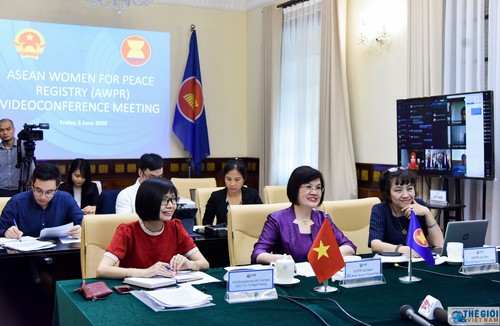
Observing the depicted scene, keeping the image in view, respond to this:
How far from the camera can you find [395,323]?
2.03 metres

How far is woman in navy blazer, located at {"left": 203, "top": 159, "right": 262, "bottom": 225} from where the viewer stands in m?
4.89

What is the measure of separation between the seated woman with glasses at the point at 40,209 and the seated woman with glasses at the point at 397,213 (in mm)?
1839

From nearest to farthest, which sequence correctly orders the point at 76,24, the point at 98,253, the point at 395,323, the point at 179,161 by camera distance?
the point at 395,323 < the point at 98,253 < the point at 76,24 < the point at 179,161

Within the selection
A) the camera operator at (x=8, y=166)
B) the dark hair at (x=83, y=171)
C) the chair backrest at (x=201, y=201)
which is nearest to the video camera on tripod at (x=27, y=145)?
the camera operator at (x=8, y=166)

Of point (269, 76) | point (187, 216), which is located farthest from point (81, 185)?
point (269, 76)

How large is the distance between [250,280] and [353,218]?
1710 millimetres

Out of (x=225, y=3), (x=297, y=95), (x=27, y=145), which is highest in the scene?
(x=225, y=3)

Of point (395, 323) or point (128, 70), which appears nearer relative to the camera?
point (395, 323)

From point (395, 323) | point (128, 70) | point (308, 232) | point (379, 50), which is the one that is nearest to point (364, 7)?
point (379, 50)

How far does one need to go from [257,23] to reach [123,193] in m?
4.34

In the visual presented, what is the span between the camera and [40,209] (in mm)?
4082

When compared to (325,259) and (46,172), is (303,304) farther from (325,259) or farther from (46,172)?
(46,172)

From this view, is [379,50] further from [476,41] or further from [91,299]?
[91,299]

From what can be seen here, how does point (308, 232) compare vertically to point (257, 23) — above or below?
below
